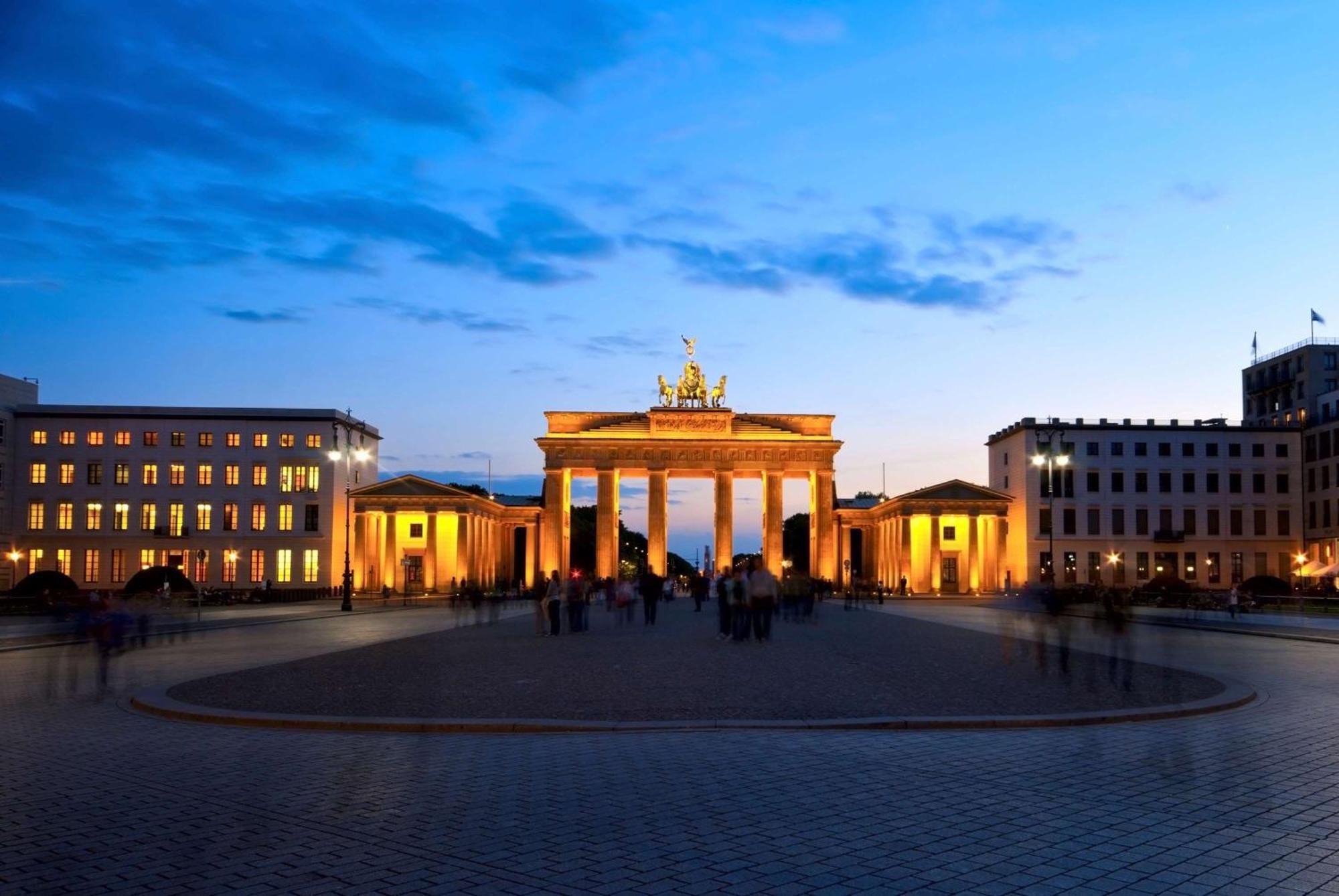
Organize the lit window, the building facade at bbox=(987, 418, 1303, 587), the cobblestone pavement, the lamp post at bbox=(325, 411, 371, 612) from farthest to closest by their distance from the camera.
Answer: the building facade at bbox=(987, 418, 1303, 587)
the lit window
the lamp post at bbox=(325, 411, 371, 612)
the cobblestone pavement

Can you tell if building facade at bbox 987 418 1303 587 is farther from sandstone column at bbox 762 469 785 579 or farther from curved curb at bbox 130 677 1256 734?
curved curb at bbox 130 677 1256 734

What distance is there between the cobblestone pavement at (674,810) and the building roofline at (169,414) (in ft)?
270

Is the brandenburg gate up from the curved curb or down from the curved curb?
up

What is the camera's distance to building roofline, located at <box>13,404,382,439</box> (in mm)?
92312

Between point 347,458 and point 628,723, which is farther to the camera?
point 347,458

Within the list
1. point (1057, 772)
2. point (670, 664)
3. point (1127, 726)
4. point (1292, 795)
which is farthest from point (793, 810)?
point (670, 664)

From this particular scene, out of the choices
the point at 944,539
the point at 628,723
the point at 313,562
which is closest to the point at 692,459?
the point at 944,539

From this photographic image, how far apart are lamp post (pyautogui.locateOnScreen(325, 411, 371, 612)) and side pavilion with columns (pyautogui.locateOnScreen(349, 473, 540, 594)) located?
2662 millimetres

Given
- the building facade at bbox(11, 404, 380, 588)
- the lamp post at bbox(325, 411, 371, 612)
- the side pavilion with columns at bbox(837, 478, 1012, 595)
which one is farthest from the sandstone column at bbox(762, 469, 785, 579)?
the building facade at bbox(11, 404, 380, 588)

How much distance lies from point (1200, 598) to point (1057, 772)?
5203 centimetres

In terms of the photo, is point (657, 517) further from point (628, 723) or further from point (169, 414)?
point (628, 723)

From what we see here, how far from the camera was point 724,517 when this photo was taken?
10425 cm

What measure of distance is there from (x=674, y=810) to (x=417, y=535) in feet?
316

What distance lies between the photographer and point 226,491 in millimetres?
93438
